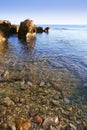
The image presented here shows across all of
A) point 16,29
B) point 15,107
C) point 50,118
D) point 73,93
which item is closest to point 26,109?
point 15,107

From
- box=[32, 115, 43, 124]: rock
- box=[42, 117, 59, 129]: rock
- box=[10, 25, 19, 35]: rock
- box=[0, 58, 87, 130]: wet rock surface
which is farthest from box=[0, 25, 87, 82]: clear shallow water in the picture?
box=[10, 25, 19, 35]: rock

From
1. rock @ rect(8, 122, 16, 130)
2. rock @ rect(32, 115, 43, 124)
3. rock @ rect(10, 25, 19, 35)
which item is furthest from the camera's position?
rock @ rect(10, 25, 19, 35)

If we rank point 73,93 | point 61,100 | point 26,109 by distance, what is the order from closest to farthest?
point 26,109 → point 61,100 → point 73,93

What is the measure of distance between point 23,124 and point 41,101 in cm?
188

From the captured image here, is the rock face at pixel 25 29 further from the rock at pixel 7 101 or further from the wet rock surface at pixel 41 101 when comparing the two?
the rock at pixel 7 101

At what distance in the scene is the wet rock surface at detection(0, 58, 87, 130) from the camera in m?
6.46

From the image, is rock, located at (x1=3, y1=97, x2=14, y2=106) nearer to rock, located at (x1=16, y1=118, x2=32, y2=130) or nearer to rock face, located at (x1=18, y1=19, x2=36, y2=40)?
rock, located at (x1=16, y1=118, x2=32, y2=130)

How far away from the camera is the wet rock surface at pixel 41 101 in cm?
646

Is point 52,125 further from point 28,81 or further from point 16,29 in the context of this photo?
point 16,29

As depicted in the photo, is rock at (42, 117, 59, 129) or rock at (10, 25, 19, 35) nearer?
rock at (42, 117, 59, 129)

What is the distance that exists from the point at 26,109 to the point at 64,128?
170 centimetres

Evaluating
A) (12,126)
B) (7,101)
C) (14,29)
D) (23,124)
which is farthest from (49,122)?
(14,29)

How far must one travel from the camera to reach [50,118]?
6.75 m

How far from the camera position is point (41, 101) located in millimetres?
8008
